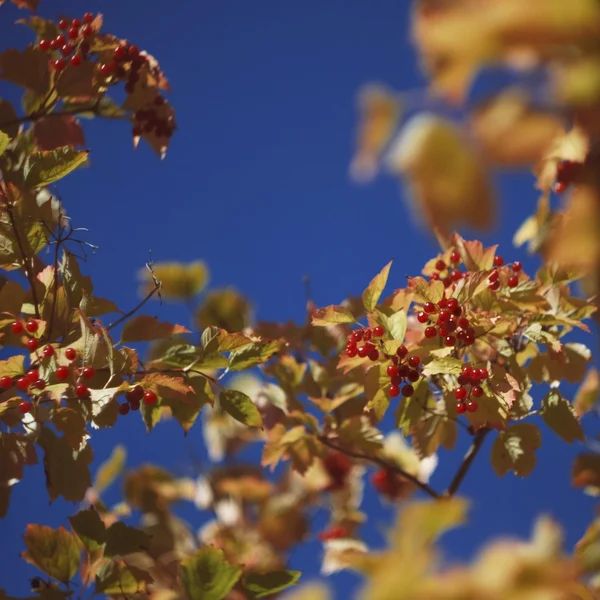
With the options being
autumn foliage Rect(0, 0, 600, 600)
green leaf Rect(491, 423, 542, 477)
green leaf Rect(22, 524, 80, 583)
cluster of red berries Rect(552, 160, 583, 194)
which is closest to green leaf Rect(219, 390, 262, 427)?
autumn foliage Rect(0, 0, 600, 600)

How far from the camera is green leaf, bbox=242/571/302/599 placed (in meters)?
1.40

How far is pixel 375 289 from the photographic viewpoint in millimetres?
1462

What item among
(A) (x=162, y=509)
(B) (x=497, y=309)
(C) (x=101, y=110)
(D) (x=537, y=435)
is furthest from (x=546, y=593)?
(A) (x=162, y=509)

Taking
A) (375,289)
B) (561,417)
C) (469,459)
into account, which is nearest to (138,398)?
(375,289)

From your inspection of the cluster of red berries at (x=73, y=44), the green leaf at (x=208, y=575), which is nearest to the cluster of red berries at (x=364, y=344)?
the green leaf at (x=208, y=575)

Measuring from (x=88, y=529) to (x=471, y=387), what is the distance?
897 millimetres

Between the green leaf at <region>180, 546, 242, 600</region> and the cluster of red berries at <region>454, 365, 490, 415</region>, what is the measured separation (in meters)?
0.58

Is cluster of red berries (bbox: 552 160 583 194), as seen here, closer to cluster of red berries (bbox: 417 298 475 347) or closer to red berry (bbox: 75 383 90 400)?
cluster of red berries (bbox: 417 298 475 347)

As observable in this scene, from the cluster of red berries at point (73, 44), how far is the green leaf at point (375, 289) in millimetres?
1029

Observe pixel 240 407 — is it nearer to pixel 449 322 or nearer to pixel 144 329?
pixel 144 329

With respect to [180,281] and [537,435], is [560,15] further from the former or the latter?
[180,281]

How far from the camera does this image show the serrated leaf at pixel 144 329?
1.52 meters

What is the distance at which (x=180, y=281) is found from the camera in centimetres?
301

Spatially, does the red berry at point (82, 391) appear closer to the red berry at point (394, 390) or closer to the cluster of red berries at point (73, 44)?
the red berry at point (394, 390)
